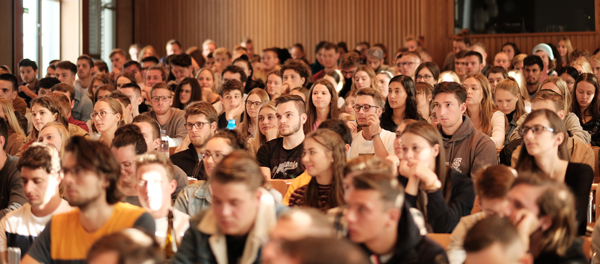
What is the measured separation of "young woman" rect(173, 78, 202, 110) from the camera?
6.89 meters

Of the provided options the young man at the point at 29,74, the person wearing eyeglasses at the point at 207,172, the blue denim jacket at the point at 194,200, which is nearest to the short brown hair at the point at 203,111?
the person wearing eyeglasses at the point at 207,172

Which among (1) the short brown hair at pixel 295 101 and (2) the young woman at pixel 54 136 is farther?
(1) the short brown hair at pixel 295 101

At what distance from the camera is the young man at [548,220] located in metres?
2.18

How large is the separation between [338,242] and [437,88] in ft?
10.2

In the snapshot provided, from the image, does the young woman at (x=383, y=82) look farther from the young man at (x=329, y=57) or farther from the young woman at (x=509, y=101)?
the young man at (x=329, y=57)

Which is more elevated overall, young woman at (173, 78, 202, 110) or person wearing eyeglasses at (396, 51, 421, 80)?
person wearing eyeglasses at (396, 51, 421, 80)

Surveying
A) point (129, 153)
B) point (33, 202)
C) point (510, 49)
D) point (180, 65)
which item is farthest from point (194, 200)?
point (510, 49)

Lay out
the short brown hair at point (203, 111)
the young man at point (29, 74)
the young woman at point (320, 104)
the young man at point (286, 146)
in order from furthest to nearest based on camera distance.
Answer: the young man at point (29, 74), the young woman at point (320, 104), the short brown hair at point (203, 111), the young man at point (286, 146)

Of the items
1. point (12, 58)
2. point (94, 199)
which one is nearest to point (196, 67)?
point (12, 58)

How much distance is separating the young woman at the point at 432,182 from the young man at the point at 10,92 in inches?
209

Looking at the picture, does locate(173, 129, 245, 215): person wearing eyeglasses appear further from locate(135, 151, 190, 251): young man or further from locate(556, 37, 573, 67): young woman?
locate(556, 37, 573, 67): young woman

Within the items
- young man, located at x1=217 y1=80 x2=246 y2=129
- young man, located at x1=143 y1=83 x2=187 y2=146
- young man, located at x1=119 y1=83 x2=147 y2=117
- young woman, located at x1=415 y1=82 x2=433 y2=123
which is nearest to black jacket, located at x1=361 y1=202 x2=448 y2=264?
young woman, located at x1=415 y1=82 x2=433 y2=123

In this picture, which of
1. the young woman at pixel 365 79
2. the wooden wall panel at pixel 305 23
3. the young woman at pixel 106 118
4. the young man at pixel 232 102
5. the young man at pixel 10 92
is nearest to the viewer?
the young woman at pixel 106 118

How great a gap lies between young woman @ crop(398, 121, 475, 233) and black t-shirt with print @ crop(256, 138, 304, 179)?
1.37 m
